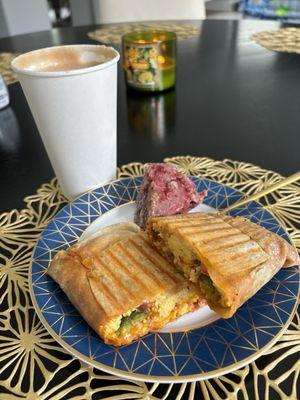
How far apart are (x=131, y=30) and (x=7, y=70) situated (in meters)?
1.07

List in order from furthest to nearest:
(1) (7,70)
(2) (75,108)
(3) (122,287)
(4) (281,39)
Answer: (4) (281,39) → (1) (7,70) → (2) (75,108) → (3) (122,287)

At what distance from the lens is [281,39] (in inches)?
94.7

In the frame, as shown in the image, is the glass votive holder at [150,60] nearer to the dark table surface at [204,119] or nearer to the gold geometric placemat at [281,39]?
the dark table surface at [204,119]

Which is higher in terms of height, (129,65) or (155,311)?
(129,65)

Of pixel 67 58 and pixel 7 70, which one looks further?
pixel 7 70

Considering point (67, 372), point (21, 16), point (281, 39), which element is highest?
point (281, 39)

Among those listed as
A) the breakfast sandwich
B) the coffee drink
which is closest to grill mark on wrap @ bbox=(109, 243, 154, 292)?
the breakfast sandwich

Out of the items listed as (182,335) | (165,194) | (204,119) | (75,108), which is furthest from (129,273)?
(204,119)

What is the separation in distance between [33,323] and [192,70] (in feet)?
5.79

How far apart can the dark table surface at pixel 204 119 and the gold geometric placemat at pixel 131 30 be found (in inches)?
13.5

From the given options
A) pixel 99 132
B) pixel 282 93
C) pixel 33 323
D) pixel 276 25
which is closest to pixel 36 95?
pixel 99 132

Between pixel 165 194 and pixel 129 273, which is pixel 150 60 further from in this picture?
pixel 129 273

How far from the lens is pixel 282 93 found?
1.81m

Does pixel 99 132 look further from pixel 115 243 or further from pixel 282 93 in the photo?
pixel 282 93
